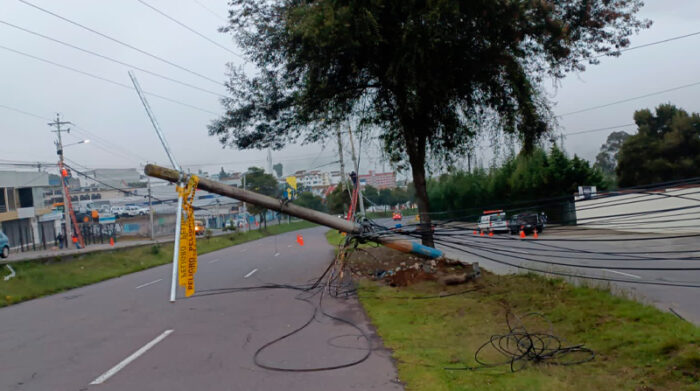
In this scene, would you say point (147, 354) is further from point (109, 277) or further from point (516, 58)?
point (109, 277)

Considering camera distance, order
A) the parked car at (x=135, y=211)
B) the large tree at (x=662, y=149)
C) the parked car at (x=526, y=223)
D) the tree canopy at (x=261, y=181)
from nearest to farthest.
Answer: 1. the parked car at (x=526, y=223)
2. the large tree at (x=662, y=149)
3. the tree canopy at (x=261, y=181)
4. the parked car at (x=135, y=211)

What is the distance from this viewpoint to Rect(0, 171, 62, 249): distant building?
46375 mm

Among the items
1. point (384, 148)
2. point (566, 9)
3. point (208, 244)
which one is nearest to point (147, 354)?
point (384, 148)

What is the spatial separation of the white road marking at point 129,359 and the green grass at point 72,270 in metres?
8.48

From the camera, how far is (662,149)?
33844 mm

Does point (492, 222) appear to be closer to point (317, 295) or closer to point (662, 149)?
point (317, 295)

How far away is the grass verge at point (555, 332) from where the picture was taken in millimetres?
5527

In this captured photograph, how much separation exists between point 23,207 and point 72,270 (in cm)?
3463

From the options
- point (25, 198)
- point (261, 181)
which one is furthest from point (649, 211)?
point (25, 198)

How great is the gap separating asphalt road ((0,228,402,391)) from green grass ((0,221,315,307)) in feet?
7.36

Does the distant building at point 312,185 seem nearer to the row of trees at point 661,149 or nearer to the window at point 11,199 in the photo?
the row of trees at point 661,149

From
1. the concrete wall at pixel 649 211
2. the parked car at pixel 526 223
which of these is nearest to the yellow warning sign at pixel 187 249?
the parked car at pixel 526 223

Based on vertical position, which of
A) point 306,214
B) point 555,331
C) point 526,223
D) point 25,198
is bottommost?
point 555,331

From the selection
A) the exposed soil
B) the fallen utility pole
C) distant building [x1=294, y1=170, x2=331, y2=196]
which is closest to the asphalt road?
the fallen utility pole
